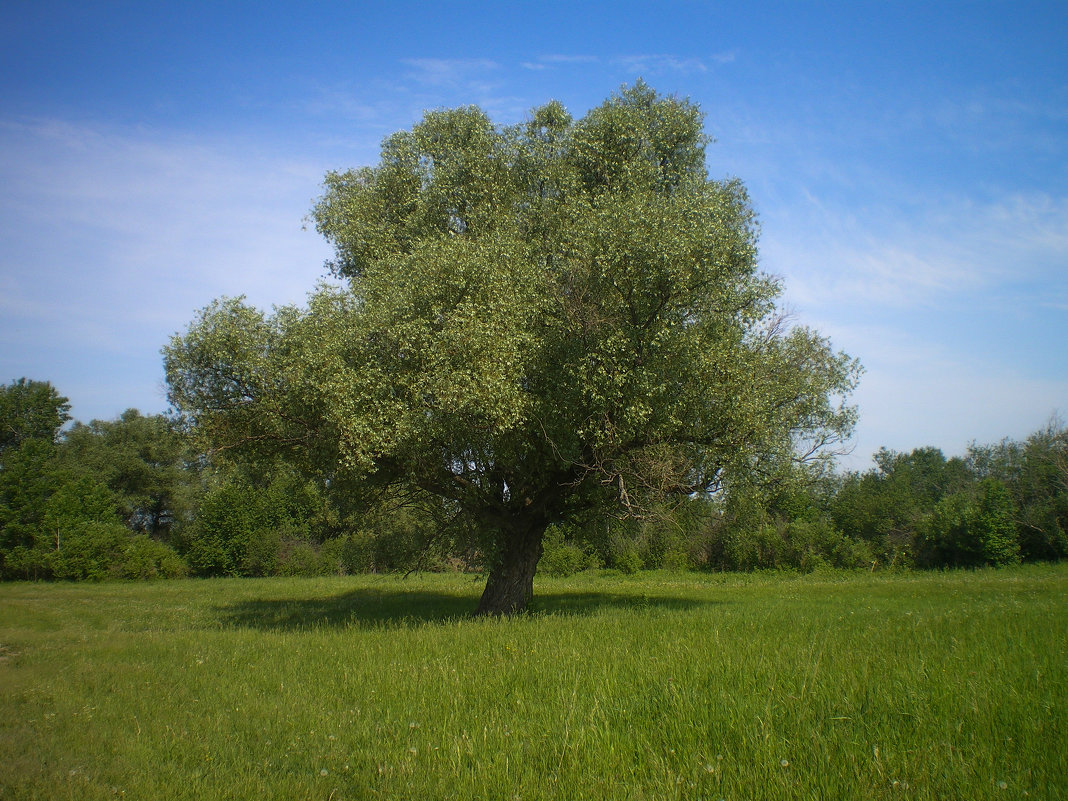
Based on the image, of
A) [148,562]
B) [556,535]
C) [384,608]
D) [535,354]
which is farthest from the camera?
[148,562]

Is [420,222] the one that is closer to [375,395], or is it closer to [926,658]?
[375,395]

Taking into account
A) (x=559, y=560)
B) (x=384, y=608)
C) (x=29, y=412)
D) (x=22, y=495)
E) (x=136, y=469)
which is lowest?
(x=559, y=560)

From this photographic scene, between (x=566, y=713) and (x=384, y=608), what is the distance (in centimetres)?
1800

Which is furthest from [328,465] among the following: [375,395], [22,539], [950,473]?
[950,473]

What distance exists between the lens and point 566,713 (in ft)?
24.3

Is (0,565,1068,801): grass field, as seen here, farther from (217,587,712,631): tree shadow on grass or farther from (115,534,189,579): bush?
(115,534,189,579): bush

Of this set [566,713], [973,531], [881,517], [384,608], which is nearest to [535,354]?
[566,713]

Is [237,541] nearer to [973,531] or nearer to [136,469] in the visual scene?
[136,469]

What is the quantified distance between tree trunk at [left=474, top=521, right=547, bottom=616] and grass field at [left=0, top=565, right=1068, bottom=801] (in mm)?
5533

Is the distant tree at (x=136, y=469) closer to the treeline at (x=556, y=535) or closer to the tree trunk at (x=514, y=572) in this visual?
the treeline at (x=556, y=535)

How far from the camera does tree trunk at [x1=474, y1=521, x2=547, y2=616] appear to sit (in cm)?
1991

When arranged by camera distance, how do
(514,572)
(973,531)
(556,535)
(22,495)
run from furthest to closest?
(22,495) → (556,535) → (973,531) → (514,572)

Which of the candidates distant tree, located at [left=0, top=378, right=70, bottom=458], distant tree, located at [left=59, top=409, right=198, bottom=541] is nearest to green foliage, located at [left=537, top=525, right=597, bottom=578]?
distant tree, located at [left=59, top=409, right=198, bottom=541]

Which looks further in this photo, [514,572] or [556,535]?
[556,535]
